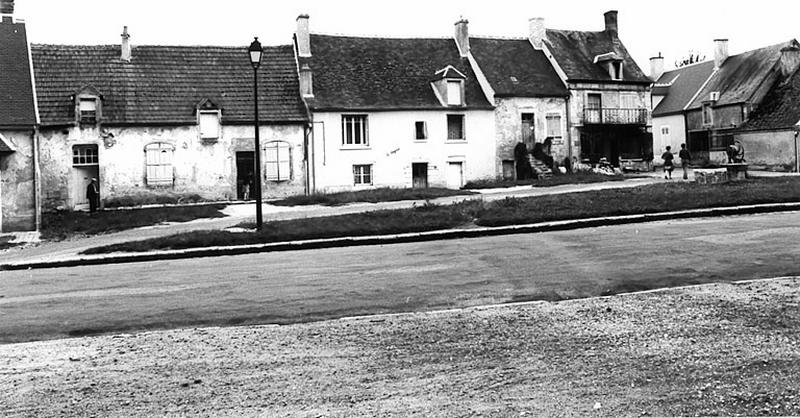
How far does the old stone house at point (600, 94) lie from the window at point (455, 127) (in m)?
6.30

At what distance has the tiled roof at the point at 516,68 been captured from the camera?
40625mm

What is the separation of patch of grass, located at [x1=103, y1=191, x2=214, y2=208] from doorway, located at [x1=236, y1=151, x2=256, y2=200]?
5.13 ft

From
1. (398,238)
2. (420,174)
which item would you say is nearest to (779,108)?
(420,174)

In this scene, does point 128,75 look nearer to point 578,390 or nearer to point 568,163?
point 568,163

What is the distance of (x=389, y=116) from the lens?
3762cm

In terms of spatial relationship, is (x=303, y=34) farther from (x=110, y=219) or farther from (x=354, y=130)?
(x=110, y=219)

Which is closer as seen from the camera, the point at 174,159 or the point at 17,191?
the point at 17,191

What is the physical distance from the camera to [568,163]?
136 feet

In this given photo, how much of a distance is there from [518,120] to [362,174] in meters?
8.76

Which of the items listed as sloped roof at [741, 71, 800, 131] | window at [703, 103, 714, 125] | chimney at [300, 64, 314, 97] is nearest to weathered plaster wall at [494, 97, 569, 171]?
chimney at [300, 64, 314, 97]

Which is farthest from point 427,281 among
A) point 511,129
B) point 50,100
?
point 511,129

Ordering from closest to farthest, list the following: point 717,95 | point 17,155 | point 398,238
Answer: point 398,238
point 17,155
point 717,95

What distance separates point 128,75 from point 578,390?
106 ft

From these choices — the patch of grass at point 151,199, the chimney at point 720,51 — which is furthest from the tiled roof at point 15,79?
the chimney at point 720,51
